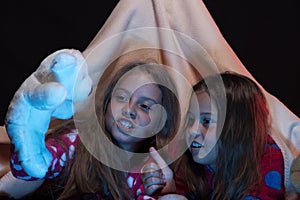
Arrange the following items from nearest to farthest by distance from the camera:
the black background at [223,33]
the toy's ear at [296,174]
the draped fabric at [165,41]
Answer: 1. the toy's ear at [296,174]
2. the draped fabric at [165,41]
3. the black background at [223,33]

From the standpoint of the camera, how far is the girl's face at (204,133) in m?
0.92

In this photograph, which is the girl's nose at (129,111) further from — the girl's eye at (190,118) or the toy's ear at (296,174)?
the toy's ear at (296,174)

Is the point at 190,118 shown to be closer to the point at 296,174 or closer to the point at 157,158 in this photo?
the point at 157,158

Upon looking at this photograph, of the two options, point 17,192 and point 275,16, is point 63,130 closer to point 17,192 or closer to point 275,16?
point 17,192

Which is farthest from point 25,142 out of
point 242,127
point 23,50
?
point 23,50

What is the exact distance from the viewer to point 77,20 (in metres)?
1.57

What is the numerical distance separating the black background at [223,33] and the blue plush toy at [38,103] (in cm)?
78

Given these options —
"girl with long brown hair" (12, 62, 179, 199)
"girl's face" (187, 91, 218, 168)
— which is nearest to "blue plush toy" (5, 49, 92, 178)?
"girl with long brown hair" (12, 62, 179, 199)

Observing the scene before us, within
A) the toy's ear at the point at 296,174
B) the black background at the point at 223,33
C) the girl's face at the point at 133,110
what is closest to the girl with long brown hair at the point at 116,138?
the girl's face at the point at 133,110

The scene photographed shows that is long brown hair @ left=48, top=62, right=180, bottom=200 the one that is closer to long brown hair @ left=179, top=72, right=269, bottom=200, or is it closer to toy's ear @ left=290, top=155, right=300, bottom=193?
long brown hair @ left=179, top=72, right=269, bottom=200

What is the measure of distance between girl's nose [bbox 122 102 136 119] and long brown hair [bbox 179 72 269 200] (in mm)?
127

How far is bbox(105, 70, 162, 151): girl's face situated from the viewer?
952 millimetres

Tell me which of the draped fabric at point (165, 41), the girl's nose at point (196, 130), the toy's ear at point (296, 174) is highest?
the draped fabric at point (165, 41)

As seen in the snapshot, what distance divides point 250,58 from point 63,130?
75cm
